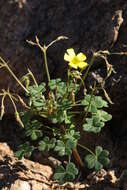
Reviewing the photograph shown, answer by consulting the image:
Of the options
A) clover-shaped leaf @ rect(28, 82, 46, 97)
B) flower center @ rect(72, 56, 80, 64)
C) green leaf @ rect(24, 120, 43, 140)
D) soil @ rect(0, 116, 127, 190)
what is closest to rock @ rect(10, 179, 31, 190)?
soil @ rect(0, 116, 127, 190)

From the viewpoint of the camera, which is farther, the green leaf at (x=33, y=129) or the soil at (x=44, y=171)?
the soil at (x=44, y=171)

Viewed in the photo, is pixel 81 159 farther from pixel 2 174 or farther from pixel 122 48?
pixel 122 48

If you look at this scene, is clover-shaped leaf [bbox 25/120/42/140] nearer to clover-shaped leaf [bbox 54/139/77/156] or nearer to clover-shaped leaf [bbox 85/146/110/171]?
clover-shaped leaf [bbox 54/139/77/156]

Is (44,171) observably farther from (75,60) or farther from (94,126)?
(75,60)

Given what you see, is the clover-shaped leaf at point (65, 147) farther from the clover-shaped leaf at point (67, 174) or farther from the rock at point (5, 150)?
the rock at point (5, 150)

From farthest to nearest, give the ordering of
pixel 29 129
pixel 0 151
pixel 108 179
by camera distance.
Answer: pixel 0 151 → pixel 108 179 → pixel 29 129

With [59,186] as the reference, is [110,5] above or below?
above

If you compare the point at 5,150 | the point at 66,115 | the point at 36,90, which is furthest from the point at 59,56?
the point at 5,150

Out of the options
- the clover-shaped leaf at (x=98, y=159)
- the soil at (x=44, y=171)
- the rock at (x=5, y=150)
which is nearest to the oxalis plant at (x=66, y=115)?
the clover-shaped leaf at (x=98, y=159)

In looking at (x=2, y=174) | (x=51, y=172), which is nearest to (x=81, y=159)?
(x=51, y=172)

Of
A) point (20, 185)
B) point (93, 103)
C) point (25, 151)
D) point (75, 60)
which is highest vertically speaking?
point (75, 60)

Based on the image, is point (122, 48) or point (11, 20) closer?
point (122, 48)
